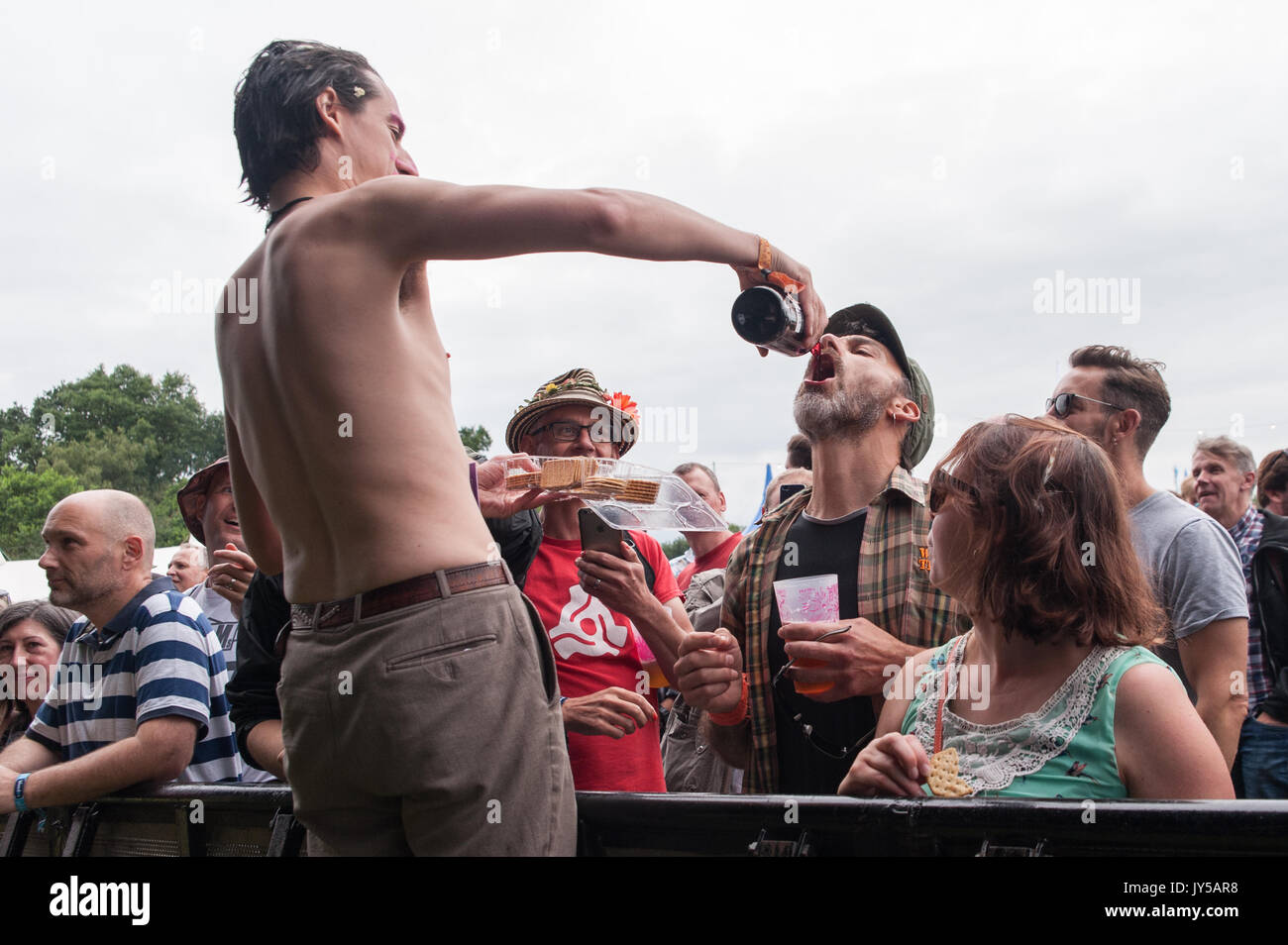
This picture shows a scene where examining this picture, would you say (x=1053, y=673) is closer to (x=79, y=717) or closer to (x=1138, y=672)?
(x=1138, y=672)

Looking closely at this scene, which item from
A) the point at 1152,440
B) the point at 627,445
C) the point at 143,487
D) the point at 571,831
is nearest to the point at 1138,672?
the point at 571,831

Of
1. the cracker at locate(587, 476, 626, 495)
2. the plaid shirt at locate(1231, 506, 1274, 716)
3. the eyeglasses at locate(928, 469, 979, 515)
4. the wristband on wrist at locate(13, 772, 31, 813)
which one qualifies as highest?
the cracker at locate(587, 476, 626, 495)

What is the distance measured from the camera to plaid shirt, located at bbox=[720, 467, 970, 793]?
273 cm

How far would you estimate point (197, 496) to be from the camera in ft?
12.9

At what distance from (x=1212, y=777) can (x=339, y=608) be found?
1.49 meters

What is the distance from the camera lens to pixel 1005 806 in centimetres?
151

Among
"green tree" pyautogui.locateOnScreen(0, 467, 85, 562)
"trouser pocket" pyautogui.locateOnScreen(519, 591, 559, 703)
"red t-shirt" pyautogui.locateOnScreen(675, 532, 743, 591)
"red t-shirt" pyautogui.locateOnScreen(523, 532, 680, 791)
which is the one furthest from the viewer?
"green tree" pyautogui.locateOnScreen(0, 467, 85, 562)

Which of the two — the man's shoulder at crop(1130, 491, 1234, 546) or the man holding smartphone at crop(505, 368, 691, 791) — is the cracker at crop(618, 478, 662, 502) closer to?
the man holding smartphone at crop(505, 368, 691, 791)

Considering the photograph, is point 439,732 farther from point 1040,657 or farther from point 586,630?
point 586,630

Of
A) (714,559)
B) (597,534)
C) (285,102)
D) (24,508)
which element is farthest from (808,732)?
(24,508)

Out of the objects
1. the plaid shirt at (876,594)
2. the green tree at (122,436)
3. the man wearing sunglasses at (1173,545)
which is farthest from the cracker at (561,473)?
the green tree at (122,436)

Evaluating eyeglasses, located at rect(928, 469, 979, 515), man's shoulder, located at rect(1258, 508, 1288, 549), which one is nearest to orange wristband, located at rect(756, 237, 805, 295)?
eyeglasses, located at rect(928, 469, 979, 515)

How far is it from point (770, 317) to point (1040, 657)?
86 cm

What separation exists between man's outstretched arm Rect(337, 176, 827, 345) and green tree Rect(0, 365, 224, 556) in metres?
60.6
